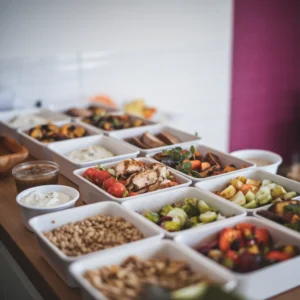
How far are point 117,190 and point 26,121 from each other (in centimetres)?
117

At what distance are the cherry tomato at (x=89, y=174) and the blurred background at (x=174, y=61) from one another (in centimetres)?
127

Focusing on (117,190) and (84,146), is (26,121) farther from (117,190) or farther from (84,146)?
(117,190)

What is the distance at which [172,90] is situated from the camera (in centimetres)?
379

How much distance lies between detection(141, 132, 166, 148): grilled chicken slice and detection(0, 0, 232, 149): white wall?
1.22m

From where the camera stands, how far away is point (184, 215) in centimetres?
153

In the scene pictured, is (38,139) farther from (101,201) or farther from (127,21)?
(127,21)

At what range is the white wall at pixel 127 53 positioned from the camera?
3156 mm

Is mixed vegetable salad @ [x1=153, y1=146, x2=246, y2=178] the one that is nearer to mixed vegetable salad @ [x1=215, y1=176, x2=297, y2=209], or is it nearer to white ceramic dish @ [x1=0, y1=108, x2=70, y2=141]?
mixed vegetable salad @ [x1=215, y1=176, x2=297, y2=209]

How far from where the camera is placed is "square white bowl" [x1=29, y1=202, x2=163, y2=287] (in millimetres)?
1301

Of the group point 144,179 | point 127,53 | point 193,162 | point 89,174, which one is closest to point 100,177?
point 89,174

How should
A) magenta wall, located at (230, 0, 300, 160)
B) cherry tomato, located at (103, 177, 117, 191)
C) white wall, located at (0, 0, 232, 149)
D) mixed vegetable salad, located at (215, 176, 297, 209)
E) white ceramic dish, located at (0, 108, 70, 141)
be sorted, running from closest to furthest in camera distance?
mixed vegetable salad, located at (215, 176, 297, 209), cherry tomato, located at (103, 177, 117, 191), white ceramic dish, located at (0, 108, 70, 141), white wall, located at (0, 0, 232, 149), magenta wall, located at (230, 0, 300, 160)

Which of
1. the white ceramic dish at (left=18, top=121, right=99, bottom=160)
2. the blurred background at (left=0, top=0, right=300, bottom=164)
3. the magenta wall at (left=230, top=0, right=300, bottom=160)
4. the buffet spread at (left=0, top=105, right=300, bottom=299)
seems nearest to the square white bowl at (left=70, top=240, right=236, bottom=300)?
the buffet spread at (left=0, top=105, right=300, bottom=299)

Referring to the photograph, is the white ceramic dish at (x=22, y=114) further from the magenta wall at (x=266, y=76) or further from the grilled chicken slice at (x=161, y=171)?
the magenta wall at (x=266, y=76)

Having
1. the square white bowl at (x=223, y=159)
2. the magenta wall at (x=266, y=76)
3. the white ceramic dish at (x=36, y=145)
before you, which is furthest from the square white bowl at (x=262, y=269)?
the magenta wall at (x=266, y=76)
